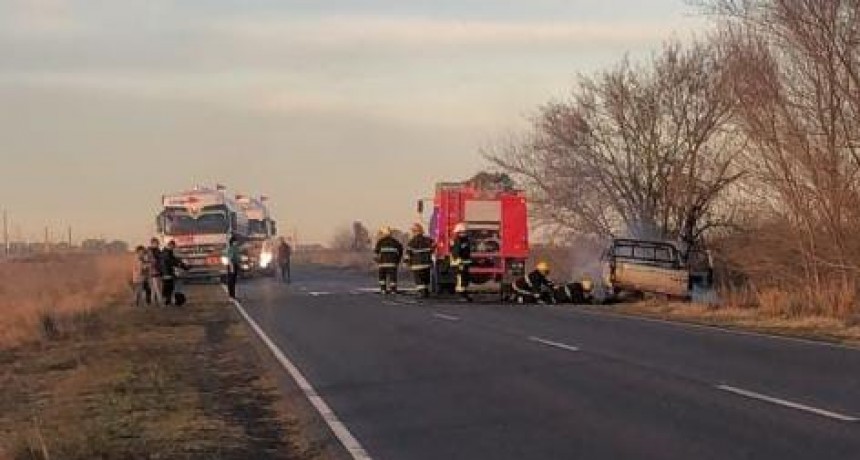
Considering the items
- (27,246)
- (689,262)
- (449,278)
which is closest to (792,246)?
(689,262)

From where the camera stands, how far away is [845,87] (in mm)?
27062

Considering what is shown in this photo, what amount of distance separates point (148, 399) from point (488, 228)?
23173mm

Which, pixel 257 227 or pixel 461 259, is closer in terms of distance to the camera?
pixel 461 259

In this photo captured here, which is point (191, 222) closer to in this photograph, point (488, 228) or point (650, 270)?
point (488, 228)

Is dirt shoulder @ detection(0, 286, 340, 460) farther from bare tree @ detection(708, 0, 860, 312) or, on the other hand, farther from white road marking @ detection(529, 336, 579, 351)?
bare tree @ detection(708, 0, 860, 312)

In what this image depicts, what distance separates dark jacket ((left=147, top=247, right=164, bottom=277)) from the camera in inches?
1235

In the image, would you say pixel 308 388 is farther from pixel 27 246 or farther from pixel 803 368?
pixel 27 246

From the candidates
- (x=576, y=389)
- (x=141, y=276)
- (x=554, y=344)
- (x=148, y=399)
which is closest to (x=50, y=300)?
(x=141, y=276)

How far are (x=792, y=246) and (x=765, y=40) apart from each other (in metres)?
5.03

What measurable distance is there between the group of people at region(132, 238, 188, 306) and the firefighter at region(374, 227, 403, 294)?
568cm

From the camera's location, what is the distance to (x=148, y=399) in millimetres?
13898

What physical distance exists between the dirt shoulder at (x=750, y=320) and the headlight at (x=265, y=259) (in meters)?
31.2

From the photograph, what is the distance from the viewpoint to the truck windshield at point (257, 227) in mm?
58388

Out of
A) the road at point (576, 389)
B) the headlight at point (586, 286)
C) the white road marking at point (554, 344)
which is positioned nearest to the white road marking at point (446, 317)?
the road at point (576, 389)
